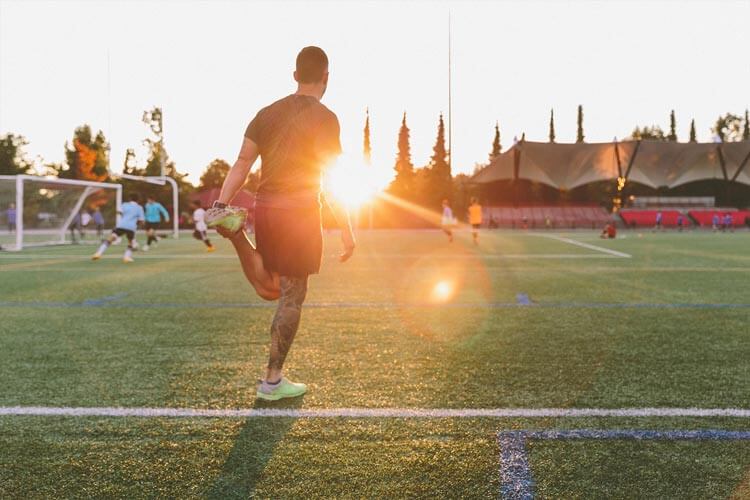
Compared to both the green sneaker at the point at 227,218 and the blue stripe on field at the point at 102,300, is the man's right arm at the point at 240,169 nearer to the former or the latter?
the green sneaker at the point at 227,218

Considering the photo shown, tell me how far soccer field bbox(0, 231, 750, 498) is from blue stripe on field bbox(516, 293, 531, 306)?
0.32ft

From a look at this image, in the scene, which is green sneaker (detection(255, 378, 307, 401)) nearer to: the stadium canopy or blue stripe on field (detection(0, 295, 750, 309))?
blue stripe on field (detection(0, 295, 750, 309))

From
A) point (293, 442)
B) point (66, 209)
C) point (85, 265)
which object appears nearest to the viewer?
point (293, 442)

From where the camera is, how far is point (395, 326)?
6.41m

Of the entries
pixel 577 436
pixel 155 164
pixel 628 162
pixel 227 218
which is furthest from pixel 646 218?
pixel 227 218

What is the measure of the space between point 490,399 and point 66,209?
999 inches

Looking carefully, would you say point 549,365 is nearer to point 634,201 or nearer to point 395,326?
point 395,326

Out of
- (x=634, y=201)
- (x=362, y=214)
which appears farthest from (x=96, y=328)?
(x=634, y=201)

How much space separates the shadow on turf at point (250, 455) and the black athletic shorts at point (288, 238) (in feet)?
2.54

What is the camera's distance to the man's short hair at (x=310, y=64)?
3.70 meters

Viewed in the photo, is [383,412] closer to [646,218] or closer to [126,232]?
[126,232]

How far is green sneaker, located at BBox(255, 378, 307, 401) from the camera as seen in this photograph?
3.72 m

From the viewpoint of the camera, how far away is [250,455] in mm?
2869

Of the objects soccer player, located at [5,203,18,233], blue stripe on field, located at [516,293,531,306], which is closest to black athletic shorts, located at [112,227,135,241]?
blue stripe on field, located at [516,293,531,306]
